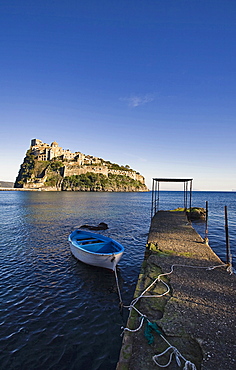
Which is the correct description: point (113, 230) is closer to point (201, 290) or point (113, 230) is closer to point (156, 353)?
point (201, 290)

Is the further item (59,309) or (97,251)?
(97,251)

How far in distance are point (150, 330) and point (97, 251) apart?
8334mm

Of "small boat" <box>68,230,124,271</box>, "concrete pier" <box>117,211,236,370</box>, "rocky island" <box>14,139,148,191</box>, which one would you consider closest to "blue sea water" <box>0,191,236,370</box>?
"small boat" <box>68,230,124,271</box>

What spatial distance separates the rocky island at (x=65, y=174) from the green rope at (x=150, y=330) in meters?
138

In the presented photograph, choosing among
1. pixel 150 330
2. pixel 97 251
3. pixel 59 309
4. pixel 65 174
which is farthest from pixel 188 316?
pixel 65 174

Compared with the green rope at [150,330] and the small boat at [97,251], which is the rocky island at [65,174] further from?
the green rope at [150,330]

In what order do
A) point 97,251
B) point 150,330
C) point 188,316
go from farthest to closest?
point 97,251
point 188,316
point 150,330

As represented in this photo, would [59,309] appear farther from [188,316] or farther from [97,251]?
[97,251]

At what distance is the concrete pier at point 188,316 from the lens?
161 inches

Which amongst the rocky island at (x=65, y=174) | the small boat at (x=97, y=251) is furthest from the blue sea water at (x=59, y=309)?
the rocky island at (x=65, y=174)

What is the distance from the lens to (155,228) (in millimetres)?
17359

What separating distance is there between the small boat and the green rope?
5641 millimetres

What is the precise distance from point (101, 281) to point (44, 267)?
3987 mm

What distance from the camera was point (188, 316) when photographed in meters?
5.41
